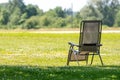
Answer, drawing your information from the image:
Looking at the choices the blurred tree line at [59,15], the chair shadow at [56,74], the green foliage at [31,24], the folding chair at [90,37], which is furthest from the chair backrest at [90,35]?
the blurred tree line at [59,15]

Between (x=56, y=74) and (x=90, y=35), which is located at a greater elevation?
(x=90, y=35)

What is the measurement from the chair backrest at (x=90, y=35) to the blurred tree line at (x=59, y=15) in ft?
216

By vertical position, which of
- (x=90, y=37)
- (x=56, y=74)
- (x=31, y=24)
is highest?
(x=90, y=37)

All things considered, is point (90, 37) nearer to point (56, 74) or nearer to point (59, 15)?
point (56, 74)

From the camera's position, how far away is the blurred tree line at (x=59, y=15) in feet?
271

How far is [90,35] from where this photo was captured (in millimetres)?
13031

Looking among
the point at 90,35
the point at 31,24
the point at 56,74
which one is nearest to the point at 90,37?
the point at 90,35

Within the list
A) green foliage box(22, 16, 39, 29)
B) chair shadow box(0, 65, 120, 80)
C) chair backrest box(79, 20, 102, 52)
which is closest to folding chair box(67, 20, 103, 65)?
chair backrest box(79, 20, 102, 52)

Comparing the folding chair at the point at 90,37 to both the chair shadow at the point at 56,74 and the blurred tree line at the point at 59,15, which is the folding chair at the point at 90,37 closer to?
the chair shadow at the point at 56,74

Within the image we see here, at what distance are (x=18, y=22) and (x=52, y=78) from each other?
7894 centimetres

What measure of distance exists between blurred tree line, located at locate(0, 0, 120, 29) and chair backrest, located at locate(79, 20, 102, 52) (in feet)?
216

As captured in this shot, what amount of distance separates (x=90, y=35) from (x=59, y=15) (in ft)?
268

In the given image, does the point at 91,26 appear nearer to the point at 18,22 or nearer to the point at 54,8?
the point at 18,22

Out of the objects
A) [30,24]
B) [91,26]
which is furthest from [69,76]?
[30,24]
